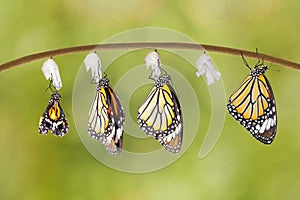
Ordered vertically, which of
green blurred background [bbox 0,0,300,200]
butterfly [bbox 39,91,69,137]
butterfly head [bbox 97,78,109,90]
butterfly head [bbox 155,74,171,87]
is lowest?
butterfly [bbox 39,91,69,137]

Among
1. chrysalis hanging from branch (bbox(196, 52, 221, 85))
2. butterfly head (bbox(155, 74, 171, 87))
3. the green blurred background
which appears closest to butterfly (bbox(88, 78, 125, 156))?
butterfly head (bbox(155, 74, 171, 87))

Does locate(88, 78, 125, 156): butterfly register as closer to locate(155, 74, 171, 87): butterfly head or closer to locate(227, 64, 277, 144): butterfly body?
locate(155, 74, 171, 87): butterfly head

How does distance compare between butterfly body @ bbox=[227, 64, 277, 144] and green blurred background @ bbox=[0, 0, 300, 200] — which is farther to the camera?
green blurred background @ bbox=[0, 0, 300, 200]

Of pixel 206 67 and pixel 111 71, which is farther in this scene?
pixel 111 71

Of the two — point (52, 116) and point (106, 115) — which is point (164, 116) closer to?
point (106, 115)

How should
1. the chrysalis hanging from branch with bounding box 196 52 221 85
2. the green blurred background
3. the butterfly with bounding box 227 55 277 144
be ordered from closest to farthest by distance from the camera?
the chrysalis hanging from branch with bounding box 196 52 221 85, the butterfly with bounding box 227 55 277 144, the green blurred background

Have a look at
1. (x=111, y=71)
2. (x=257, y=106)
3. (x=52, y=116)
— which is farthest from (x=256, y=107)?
(x=111, y=71)

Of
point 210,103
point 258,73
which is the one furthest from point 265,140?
point 210,103

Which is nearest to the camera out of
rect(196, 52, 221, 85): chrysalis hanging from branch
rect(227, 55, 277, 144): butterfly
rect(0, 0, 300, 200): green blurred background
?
rect(196, 52, 221, 85): chrysalis hanging from branch
